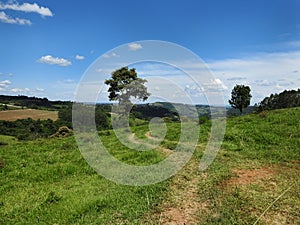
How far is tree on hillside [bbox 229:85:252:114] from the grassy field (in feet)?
99.4

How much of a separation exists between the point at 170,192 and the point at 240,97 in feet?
123

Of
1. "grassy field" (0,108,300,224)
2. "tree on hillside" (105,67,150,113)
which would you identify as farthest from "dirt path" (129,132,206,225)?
"tree on hillside" (105,67,150,113)

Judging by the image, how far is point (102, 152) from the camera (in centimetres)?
1387

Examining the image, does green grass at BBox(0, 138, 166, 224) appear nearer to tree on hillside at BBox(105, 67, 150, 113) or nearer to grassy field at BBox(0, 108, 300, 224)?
grassy field at BBox(0, 108, 300, 224)

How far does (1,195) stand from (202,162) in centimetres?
666

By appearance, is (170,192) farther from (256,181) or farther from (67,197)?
(67,197)

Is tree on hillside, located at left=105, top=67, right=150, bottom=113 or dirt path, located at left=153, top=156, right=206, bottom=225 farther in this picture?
tree on hillside, located at left=105, top=67, right=150, bottom=113

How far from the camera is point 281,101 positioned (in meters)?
47.7

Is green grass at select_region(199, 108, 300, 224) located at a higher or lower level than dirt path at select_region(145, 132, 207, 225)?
higher

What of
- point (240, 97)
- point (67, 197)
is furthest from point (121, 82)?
point (67, 197)

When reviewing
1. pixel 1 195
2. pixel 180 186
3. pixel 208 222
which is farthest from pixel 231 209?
pixel 1 195

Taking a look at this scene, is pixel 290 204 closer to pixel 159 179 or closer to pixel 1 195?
pixel 159 179

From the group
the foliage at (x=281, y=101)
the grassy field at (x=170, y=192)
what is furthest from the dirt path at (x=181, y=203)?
the foliage at (x=281, y=101)

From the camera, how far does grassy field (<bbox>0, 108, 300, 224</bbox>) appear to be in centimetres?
609
